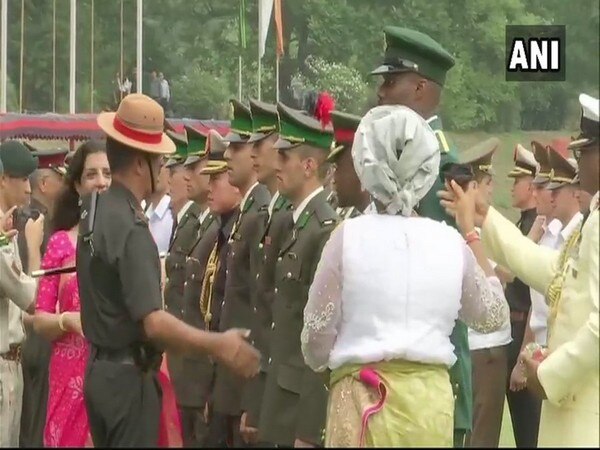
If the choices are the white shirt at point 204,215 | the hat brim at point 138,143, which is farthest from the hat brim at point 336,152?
the white shirt at point 204,215

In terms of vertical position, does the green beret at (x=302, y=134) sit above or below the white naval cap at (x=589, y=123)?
below

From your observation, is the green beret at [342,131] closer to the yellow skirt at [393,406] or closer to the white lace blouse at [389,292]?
the white lace blouse at [389,292]

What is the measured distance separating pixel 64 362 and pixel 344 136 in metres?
1.53

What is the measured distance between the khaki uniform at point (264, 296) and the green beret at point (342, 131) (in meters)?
0.57

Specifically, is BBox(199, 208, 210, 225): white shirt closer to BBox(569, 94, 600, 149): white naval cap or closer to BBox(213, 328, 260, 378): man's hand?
BBox(569, 94, 600, 149): white naval cap

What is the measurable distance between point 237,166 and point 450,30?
1837 centimetres

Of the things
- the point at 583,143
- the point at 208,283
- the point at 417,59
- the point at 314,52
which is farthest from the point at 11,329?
the point at 314,52

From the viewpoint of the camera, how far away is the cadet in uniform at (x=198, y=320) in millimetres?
9469

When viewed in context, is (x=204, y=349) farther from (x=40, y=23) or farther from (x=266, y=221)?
(x=40, y=23)

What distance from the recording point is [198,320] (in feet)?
32.1

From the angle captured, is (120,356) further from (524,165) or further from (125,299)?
(524,165)

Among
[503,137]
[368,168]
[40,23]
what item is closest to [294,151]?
[368,168]

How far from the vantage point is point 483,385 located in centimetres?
1020

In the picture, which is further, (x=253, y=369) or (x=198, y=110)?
(x=198, y=110)
